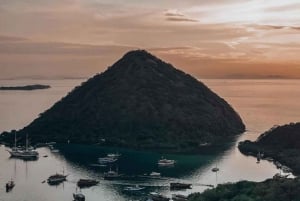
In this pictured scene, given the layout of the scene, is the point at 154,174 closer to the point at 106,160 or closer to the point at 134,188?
the point at 134,188

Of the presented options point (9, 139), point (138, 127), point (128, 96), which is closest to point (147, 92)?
point (128, 96)

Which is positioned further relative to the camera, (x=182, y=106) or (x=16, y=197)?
(x=182, y=106)

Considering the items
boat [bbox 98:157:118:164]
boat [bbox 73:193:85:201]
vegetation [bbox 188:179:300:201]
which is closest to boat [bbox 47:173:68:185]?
boat [bbox 73:193:85:201]

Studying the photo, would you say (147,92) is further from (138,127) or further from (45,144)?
(45,144)

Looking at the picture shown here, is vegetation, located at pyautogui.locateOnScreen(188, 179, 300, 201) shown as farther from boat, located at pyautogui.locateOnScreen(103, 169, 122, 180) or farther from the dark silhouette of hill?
the dark silhouette of hill

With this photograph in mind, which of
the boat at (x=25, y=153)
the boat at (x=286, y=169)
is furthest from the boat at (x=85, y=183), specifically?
the boat at (x=286, y=169)

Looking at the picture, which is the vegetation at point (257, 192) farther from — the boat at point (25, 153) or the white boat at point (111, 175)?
the boat at point (25, 153)
